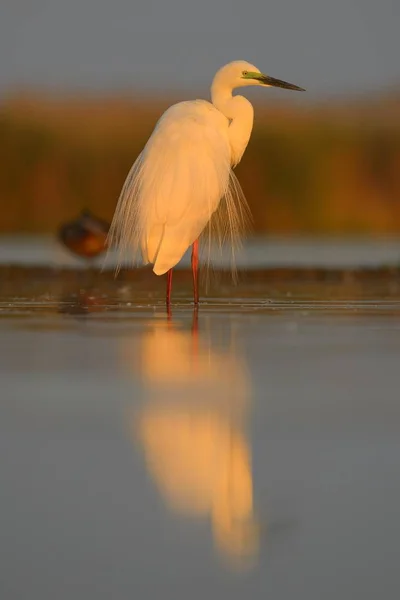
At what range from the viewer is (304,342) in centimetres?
697

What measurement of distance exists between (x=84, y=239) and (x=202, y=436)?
10.8 m

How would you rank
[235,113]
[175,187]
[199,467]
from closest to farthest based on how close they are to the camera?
[199,467] → [175,187] → [235,113]

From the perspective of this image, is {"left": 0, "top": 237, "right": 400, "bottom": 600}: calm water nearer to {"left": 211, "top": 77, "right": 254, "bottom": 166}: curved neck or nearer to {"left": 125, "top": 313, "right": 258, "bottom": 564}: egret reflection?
{"left": 125, "top": 313, "right": 258, "bottom": 564}: egret reflection

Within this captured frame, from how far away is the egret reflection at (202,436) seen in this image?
3340 mm

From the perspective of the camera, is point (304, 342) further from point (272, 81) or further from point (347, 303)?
point (272, 81)

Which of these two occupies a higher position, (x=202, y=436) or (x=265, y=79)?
(x=265, y=79)

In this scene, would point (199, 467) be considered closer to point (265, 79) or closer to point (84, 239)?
point (265, 79)

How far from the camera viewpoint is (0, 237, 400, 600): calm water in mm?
2936

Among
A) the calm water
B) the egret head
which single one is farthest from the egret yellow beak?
the calm water

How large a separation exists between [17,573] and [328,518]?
772 mm

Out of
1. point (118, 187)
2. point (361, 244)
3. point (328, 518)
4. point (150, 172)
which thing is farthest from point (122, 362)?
point (118, 187)

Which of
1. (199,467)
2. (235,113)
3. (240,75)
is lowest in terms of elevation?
(199,467)

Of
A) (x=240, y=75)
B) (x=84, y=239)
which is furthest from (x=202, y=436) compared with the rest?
(x=84, y=239)

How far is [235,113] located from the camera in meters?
10.4
